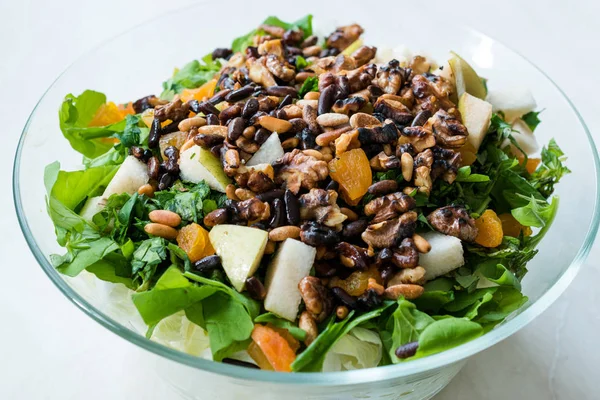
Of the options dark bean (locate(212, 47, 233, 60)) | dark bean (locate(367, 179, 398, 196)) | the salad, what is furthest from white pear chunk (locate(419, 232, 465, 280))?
dark bean (locate(212, 47, 233, 60))

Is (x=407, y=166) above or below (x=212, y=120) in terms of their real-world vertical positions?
below

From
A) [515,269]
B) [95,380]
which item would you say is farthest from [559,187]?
[95,380]

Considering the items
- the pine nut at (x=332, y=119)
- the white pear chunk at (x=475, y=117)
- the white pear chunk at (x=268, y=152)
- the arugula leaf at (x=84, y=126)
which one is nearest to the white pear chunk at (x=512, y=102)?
the white pear chunk at (x=475, y=117)

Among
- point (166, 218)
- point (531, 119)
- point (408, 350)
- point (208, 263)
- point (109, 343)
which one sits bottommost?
point (109, 343)

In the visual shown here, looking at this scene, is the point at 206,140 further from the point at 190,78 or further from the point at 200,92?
the point at 190,78

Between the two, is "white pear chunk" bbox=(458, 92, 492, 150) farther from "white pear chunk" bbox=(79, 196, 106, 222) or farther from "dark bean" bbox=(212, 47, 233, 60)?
"white pear chunk" bbox=(79, 196, 106, 222)

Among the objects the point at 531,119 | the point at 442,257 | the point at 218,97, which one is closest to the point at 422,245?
the point at 442,257
